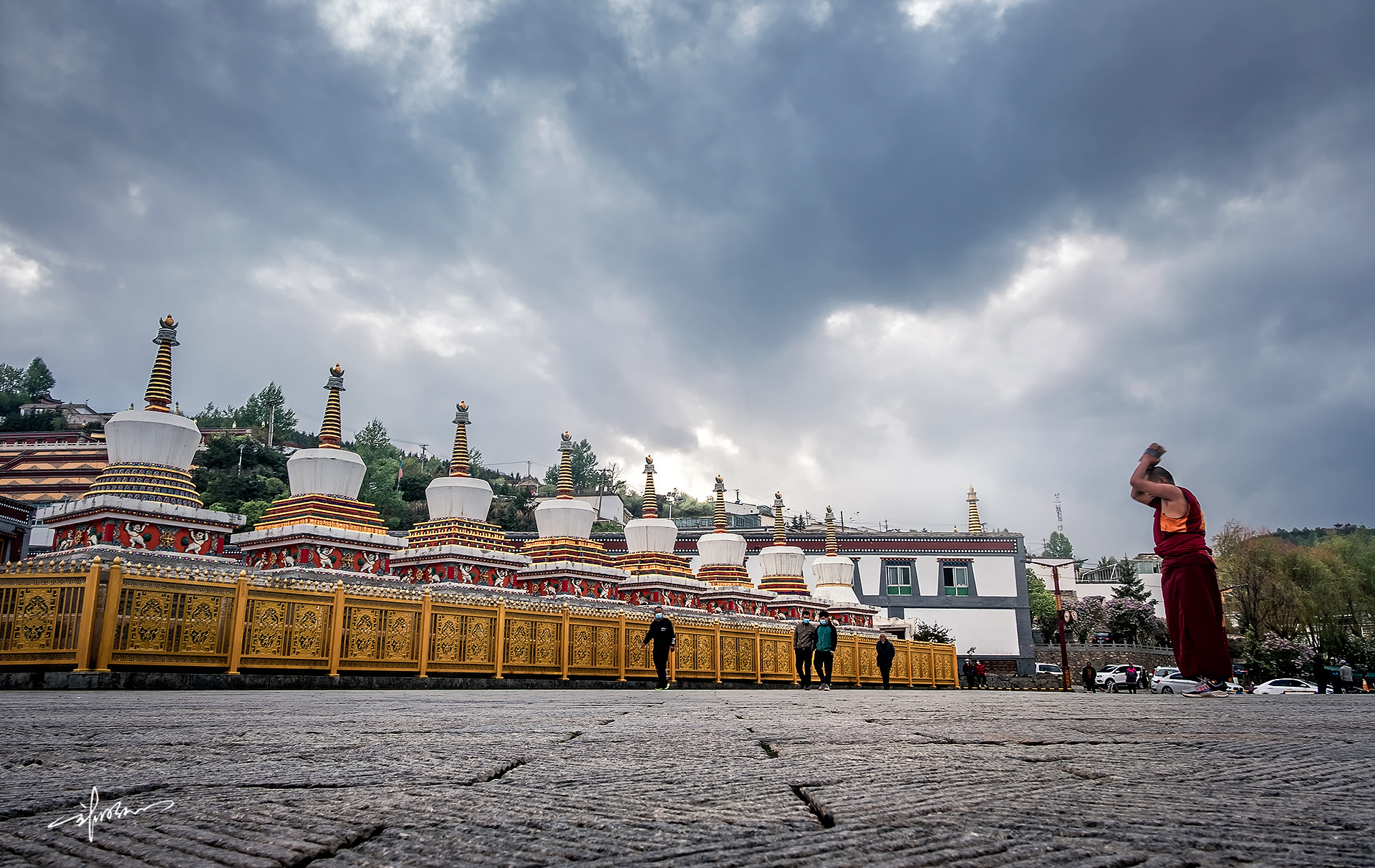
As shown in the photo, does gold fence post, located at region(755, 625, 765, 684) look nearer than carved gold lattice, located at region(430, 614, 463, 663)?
No

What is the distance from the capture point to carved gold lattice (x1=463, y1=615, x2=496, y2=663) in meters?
14.1

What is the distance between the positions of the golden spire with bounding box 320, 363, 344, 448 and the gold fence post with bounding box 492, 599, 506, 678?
8.18m

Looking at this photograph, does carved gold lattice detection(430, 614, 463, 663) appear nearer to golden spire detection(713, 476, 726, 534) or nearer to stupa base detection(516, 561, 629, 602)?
stupa base detection(516, 561, 629, 602)

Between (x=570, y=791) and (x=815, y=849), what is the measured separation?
2.79 feet

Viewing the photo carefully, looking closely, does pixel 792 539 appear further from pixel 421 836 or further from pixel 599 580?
pixel 421 836

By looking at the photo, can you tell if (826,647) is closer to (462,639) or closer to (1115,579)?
(462,639)

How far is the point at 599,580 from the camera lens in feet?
78.8

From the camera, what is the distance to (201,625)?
11164 millimetres

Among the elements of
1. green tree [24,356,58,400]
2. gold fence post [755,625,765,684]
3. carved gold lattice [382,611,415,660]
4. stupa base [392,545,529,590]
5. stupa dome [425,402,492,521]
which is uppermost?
green tree [24,356,58,400]

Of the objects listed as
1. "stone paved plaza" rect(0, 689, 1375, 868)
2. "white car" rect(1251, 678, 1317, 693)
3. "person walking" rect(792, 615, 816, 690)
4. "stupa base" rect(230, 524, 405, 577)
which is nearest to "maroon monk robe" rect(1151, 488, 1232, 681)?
"stone paved plaza" rect(0, 689, 1375, 868)

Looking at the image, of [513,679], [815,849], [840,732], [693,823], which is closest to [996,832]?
[815,849]

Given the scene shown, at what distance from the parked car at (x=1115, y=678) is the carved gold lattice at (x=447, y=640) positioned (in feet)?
102

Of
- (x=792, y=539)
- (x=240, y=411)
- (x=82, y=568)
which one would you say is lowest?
(x=82, y=568)

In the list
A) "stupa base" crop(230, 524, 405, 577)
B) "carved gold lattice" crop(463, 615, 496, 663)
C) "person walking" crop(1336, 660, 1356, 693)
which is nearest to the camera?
"carved gold lattice" crop(463, 615, 496, 663)
